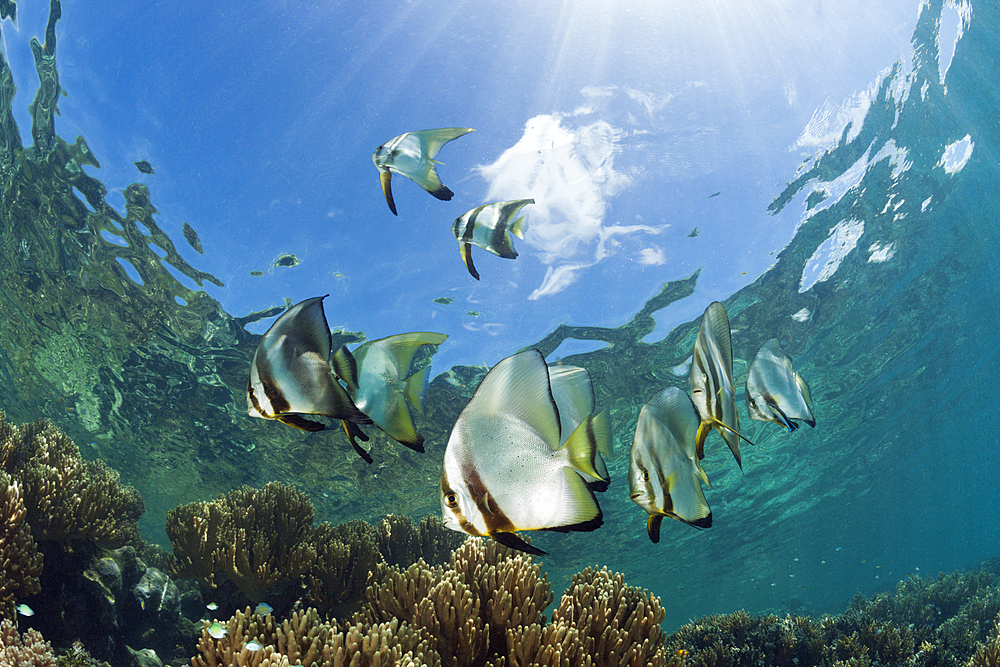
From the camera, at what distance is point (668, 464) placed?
1986 millimetres

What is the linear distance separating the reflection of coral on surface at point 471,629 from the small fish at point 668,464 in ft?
5.16

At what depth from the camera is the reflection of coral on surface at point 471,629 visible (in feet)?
9.71

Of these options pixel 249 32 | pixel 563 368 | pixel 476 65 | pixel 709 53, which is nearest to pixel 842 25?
pixel 709 53

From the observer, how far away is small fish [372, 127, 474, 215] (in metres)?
3.24

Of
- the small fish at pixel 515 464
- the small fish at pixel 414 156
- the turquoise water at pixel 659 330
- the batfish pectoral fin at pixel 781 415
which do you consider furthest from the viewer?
the turquoise water at pixel 659 330

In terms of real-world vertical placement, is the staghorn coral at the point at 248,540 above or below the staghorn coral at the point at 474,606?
above

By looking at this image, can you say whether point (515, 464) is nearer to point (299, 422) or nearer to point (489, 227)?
point (299, 422)

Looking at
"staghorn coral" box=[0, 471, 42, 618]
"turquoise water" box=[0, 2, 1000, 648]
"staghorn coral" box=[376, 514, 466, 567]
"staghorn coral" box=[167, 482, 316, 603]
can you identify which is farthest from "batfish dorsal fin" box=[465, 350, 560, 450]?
"turquoise water" box=[0, 2, 1000, 648]

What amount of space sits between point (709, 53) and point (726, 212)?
349cm

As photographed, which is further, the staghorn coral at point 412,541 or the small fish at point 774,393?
the staghorn coral at point 412,541

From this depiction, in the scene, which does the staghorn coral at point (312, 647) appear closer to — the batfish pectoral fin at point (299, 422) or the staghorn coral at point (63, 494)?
the batfish pectoral fin at point (299, 422)

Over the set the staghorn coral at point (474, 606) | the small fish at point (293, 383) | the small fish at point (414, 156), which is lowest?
the staghorn coral at point (474, 606)

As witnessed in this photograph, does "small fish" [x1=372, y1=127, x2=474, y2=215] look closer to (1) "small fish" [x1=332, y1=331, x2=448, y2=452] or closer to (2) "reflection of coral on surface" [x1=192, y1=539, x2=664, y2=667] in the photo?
(1) "small fish" [x1=332, y1=331, x2=448, y2=452]

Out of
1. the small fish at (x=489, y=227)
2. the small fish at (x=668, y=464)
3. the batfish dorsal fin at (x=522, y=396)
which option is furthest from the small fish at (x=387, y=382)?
the small fish at (x=489, y=227)
